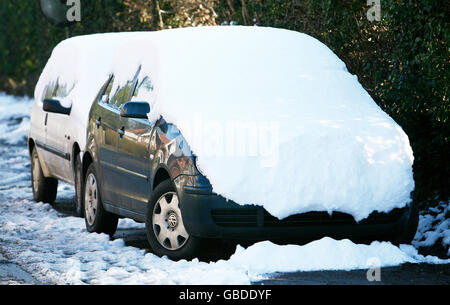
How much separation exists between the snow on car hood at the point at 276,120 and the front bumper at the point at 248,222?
0.09m

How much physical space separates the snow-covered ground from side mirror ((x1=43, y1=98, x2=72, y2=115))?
122cm

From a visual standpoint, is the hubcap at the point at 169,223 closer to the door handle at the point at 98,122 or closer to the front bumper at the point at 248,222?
the front bumper at the point at 248,222

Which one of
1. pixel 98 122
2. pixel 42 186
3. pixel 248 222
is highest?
pixel 98 122

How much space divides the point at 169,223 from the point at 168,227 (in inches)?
2.1

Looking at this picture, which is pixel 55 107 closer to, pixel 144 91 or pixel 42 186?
pixel 42 186

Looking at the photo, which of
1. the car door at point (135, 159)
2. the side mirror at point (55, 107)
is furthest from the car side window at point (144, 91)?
the side mirror at point (55, 107)

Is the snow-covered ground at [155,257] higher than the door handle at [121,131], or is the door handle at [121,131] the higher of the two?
the door handle at [121,131]

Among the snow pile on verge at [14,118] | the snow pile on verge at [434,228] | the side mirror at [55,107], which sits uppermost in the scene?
the side mirror at [55,107]

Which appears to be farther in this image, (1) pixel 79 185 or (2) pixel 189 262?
(1) pixel 79 185

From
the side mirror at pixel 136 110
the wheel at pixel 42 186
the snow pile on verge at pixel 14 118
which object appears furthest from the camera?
the snow pile on verge at pixel 14 118

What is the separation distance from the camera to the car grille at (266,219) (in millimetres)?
7793

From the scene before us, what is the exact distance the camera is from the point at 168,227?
8.28 m

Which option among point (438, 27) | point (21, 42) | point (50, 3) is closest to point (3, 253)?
point (438, 27)

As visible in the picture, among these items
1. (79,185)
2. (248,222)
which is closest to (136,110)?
(248,222)
